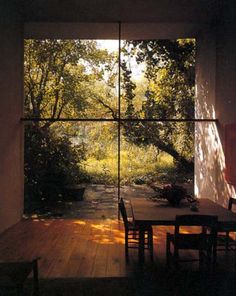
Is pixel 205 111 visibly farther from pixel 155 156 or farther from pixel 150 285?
pixel 155 156

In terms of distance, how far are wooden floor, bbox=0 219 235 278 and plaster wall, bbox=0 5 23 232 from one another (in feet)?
1.72

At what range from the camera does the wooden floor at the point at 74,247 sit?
516cm

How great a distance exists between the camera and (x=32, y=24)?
880 cm

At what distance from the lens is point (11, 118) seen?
317 inches

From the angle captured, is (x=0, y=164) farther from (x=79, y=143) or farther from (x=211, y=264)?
(x=79, y=143)

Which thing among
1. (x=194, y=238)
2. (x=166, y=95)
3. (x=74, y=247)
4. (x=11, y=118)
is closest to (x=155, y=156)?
(x=166, y=95)

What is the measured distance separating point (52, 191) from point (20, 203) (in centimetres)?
227

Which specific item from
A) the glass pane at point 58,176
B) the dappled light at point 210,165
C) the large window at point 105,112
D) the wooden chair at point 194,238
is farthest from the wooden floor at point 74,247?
the large window at point 105,112

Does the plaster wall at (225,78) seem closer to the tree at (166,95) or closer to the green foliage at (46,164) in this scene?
the tree at (166,95)

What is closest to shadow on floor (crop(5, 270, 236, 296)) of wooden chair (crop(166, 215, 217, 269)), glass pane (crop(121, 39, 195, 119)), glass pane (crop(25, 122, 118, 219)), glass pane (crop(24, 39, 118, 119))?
wooden chair (crop(166, 215, 217, 269))

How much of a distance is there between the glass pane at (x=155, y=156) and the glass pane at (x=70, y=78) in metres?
1.43

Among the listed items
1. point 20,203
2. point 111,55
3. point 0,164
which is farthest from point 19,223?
point 111,55

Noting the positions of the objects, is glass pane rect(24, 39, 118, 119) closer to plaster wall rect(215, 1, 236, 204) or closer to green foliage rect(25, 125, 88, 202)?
green foliage rect(25, 125, 88, 202)

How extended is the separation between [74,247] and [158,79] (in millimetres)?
8528
